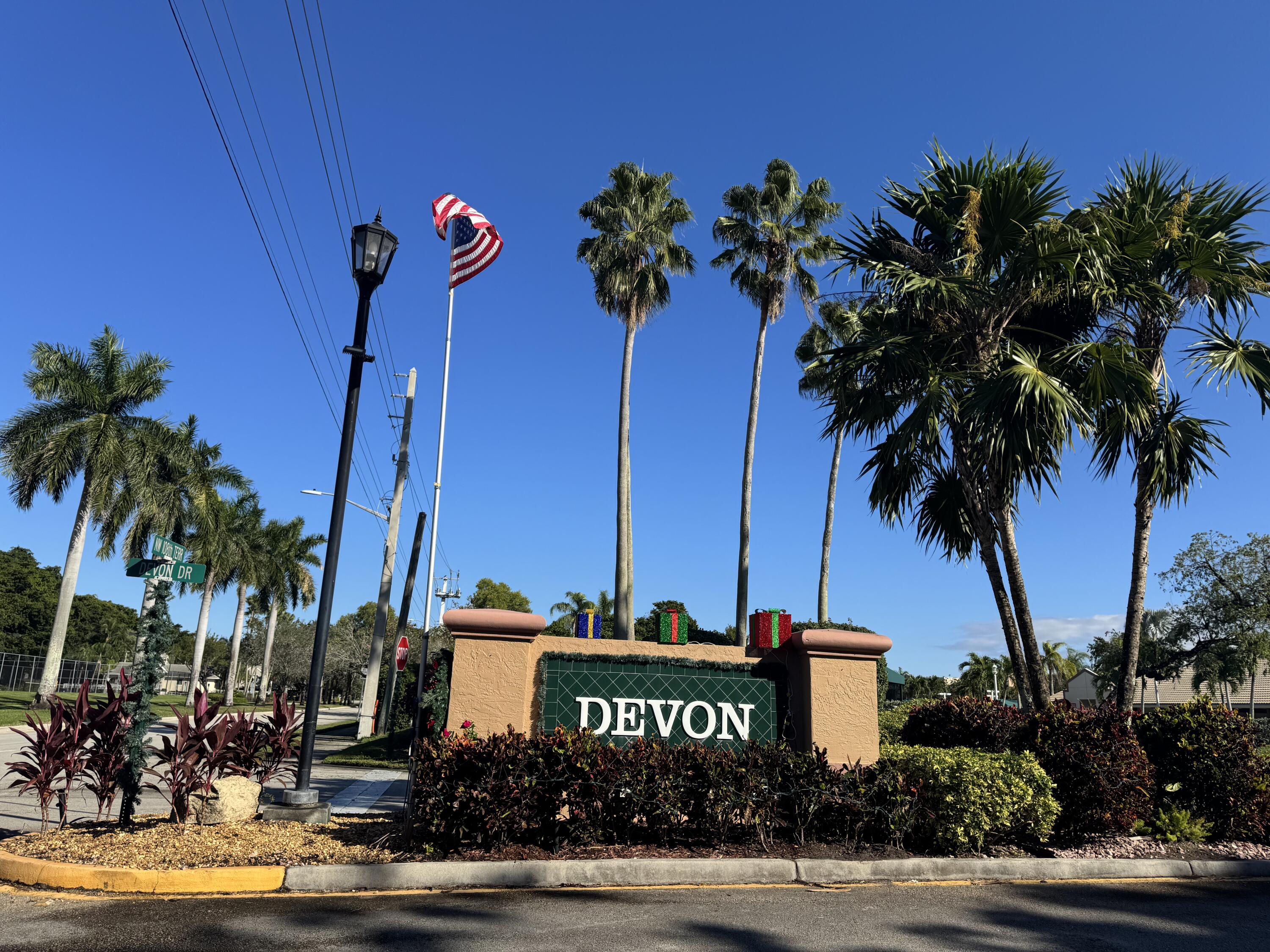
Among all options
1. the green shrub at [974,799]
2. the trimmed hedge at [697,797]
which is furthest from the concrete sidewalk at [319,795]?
the green shrub at [974,799]

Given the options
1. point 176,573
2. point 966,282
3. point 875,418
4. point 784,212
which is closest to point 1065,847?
point 875,418

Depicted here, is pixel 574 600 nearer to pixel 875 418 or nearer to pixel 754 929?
pixel 875 418

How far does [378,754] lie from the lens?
66.1 feet

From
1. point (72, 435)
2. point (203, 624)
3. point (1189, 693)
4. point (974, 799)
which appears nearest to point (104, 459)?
point (72, 435)

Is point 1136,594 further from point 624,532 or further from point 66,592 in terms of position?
point 66,592

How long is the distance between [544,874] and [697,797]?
5.14 feet

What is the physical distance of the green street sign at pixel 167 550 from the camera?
7.50 m

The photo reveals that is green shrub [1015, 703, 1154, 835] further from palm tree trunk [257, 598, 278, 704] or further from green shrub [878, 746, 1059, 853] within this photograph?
palm tree trunk [257, 598, 278, 704]

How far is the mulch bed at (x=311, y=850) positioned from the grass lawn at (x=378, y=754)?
→ 9.76 m

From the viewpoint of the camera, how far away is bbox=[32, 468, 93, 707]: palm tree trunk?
32344 millimetres

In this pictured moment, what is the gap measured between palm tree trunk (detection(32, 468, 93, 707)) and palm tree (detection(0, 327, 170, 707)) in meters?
0.04

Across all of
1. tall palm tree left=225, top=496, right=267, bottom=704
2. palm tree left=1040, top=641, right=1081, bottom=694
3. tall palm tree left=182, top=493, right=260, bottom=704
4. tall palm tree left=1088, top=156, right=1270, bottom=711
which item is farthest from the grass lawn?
palm tree left=1040, top=641, right=1081, bottom=694

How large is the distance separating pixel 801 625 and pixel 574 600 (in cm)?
4747

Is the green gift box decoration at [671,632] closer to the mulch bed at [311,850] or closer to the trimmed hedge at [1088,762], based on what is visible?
the mulch bed at [311,850]
